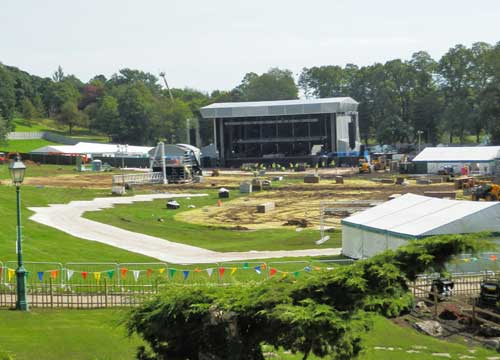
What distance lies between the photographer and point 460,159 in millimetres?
99062

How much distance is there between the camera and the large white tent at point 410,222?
1334 inches

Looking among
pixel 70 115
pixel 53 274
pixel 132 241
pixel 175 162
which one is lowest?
pixel 132 241

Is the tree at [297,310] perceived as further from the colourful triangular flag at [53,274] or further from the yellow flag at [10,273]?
the yellow flag at [10,273]

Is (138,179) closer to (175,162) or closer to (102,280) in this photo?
(175,162)

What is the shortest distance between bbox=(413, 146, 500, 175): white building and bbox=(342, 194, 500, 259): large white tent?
2335 inches

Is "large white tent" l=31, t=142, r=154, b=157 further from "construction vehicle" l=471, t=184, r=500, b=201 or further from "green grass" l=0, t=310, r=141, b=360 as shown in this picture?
"green grass" l=0, t=310, r=141, b=360

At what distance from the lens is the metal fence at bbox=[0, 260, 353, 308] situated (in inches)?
1070

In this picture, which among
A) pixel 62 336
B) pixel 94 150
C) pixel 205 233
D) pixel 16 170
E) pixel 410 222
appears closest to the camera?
pixel 62 336

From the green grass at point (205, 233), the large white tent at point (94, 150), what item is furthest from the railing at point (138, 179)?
the large white tent at point (94, 150)

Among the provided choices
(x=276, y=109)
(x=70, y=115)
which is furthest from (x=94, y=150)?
(x=70, y=115)

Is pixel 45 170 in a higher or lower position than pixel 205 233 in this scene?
higher

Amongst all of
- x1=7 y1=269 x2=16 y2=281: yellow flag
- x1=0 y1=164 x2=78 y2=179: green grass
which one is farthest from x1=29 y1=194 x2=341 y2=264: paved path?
x1=0 y1=164 x2=78 y2=179: green grass

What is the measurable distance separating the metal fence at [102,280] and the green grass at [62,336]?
130 cm

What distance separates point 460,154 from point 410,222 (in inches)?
2639
